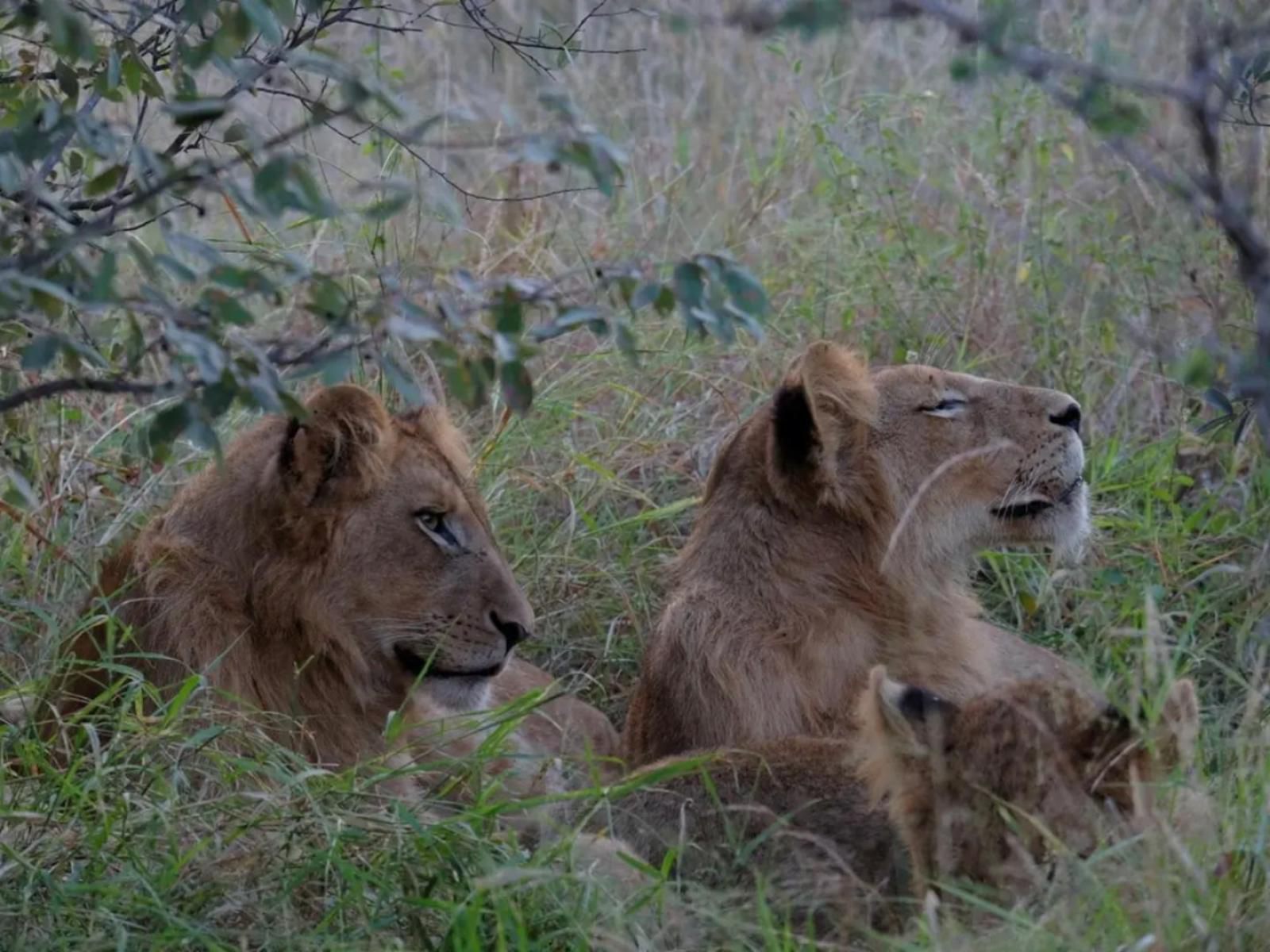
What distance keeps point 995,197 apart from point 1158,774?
155 inches

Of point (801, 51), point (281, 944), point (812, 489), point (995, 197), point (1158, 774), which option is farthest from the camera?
point (801, 51)

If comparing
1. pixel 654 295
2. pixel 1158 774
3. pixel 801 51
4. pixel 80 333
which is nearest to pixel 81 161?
pixel 80 333

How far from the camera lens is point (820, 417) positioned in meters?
4.79

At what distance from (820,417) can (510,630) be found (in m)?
0.91

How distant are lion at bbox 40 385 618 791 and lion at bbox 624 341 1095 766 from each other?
0.47m

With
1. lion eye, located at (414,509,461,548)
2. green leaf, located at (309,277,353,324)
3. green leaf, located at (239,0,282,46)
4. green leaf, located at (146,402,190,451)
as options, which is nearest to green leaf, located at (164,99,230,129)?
green leaf, located at (239,0,282,46)

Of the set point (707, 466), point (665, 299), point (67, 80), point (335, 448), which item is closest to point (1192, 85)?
point (665, 299)

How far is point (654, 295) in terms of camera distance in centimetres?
309

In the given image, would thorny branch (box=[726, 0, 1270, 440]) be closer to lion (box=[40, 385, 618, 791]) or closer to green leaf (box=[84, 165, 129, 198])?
green leaf (box=[84, 165, 129, 198])

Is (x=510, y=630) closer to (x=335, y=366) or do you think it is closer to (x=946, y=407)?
(x=946, y=407)

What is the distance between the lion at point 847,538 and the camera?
15.4 feet

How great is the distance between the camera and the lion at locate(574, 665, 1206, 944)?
10.5ft

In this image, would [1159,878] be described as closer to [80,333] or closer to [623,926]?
[623,926]

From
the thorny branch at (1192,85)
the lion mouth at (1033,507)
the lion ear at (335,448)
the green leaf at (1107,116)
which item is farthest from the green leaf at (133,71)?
the lion mouth at (1033,507)
